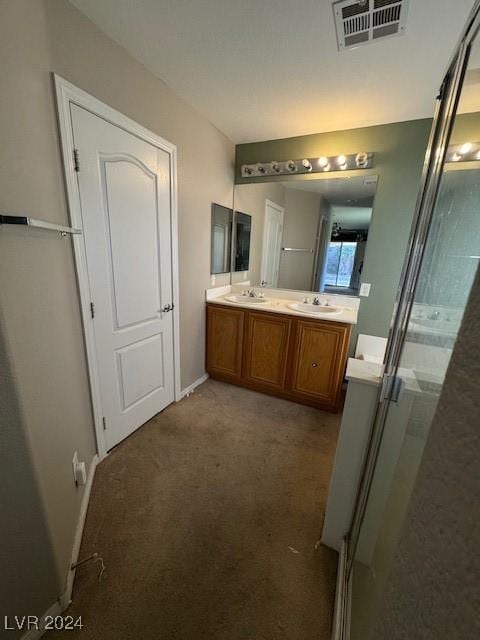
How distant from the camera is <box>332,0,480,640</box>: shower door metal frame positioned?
2.46 ft

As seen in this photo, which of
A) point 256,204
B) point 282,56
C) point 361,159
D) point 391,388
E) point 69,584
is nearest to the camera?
point 391,388

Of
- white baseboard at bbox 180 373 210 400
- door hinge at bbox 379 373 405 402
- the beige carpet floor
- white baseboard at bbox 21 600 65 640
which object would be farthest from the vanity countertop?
white baseboard at bbox 21 600 65 640

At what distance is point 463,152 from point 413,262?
13.3 inches

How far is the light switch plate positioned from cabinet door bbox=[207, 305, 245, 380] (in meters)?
1.16

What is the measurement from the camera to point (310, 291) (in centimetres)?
278

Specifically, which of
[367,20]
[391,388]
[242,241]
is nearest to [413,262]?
[391,388]

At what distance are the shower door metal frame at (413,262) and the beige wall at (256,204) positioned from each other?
1933mm

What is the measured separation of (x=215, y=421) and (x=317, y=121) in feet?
8.73

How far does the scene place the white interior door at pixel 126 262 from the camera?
57.9 inches

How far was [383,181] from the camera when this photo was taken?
2270 millimetres

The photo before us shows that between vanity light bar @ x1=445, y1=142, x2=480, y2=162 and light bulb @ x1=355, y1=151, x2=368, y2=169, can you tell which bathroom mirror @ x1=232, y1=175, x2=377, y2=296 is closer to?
light bulb @ x1=355, y1=151, x2=368, y2=169

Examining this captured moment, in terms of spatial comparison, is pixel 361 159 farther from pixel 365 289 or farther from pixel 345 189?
pixel 365 289

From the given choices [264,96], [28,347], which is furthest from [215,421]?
[264,96]

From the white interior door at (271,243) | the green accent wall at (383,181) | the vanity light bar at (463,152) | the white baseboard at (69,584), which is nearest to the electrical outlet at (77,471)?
the white baseboard at (69,584)
